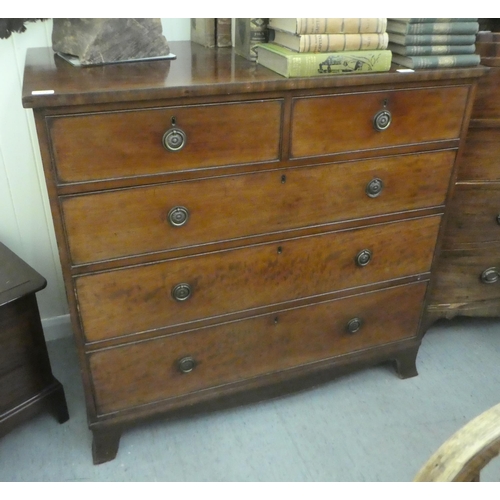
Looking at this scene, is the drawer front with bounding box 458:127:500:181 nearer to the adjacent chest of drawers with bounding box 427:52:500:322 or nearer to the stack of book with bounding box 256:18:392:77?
the adjacent chest of drawers with bounding box 427:52:500:322

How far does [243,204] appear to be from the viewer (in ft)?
4.28

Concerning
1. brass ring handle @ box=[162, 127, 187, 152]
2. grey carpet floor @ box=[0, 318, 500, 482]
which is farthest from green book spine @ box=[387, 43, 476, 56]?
grey carpet floor @ box=[0, 318, 500, 482]

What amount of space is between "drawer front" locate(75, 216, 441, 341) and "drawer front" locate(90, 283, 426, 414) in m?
0.07

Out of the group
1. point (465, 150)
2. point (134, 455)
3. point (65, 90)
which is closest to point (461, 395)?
point (465, 150)

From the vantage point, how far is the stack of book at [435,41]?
1294 millimetres

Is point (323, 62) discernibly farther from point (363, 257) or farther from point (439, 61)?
point (363, 257)

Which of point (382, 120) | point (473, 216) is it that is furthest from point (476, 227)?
point (382, 120)

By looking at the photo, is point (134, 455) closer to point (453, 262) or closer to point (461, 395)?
point (461, 395)

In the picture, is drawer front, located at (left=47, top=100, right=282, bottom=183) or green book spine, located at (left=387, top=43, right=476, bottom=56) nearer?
drawer front, located at (left=47, top=100, right=282, bottom=183)

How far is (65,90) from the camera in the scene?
1062 millimetres

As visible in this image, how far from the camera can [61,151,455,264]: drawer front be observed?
120 cm

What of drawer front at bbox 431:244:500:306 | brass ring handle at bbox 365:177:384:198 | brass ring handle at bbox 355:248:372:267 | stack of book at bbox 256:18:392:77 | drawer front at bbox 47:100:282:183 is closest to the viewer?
drawer front at bbox 47:100:282:183

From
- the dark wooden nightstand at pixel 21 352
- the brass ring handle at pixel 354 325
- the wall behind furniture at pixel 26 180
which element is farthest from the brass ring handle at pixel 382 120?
the dark wooden nightstand at pixel 21 352

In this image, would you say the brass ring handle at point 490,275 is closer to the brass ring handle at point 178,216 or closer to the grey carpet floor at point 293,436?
the grey carpet floor at point 293,436
